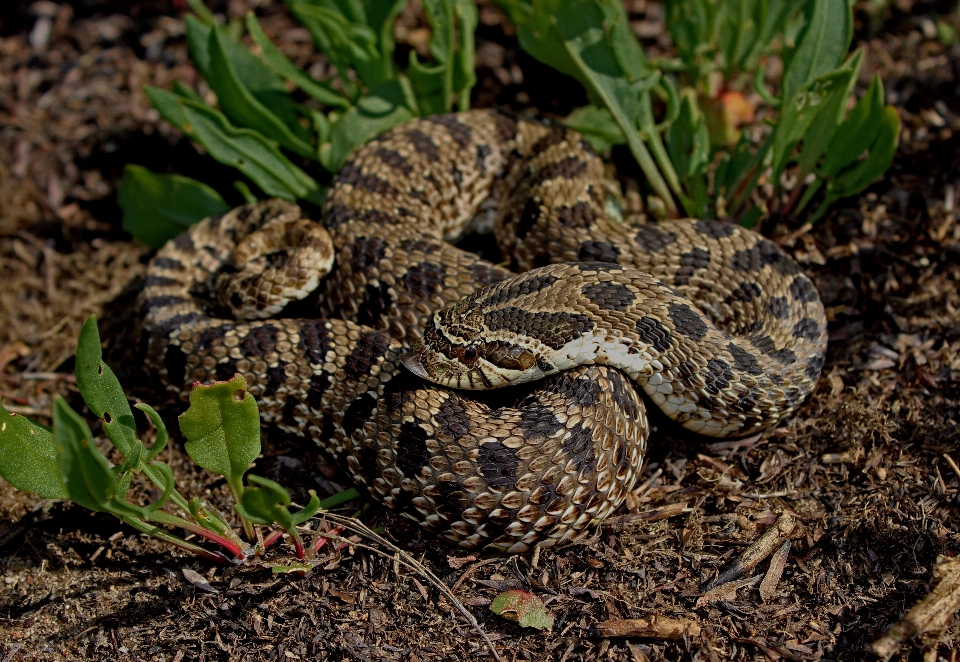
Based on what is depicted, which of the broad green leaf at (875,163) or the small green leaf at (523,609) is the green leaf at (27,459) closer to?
the small green leaf at (523,609)

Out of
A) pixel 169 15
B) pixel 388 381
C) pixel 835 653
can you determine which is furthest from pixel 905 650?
pixel 169 15

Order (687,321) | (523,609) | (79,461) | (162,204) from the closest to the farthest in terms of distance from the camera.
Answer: (79,461)
(523,609)
(687,321)
(162,204)

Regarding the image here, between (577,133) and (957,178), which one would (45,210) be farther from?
(957,178)

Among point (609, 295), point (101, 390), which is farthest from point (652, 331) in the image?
point (101, 390)

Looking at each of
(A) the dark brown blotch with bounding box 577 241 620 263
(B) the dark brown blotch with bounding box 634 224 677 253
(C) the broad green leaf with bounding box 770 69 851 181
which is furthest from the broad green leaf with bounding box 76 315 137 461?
(C) the broad green leaf with bounding box 770 69 851 181

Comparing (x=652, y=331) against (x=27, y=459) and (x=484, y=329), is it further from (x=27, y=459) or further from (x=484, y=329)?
(x=27, y=459)

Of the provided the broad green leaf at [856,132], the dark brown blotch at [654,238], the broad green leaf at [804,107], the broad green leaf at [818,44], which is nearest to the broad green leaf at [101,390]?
the dark brown blotch at [654,238]

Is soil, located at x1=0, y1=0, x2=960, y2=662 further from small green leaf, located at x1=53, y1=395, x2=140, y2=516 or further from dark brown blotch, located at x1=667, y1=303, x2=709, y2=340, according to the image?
small green leaf, located at x1=53, y1=395, x2=140, y2=516
